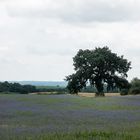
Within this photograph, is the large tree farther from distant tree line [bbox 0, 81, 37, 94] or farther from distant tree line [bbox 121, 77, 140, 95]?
distant tree line [bbox 0, 81, 37, 94]

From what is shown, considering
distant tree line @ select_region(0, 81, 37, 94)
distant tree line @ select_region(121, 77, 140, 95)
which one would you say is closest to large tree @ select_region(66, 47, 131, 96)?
distant tree line @ select_region(121, 77, 140, 95)

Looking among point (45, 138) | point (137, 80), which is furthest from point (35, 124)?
point (137, 80)

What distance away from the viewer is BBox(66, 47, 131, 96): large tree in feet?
374

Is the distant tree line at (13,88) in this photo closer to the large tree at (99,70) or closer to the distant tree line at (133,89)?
the large tree at (99,70)

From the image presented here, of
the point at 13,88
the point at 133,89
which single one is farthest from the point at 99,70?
the point at 13,88

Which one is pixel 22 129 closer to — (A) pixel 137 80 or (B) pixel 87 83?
(B) pixel 87 83

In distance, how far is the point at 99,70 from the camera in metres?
115

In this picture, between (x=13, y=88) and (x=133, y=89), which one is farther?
(x=13, y=88)

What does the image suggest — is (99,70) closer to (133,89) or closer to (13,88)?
(133,89)

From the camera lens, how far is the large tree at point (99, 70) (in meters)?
114

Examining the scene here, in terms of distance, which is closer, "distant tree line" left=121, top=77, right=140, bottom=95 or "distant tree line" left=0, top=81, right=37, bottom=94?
"distant tree line" left=121, top=77, right=140, bottom=95

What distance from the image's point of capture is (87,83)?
117m

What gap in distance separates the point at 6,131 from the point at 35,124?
420cm

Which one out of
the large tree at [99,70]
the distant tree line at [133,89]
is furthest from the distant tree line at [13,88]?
the distant tree line at [133,89]
